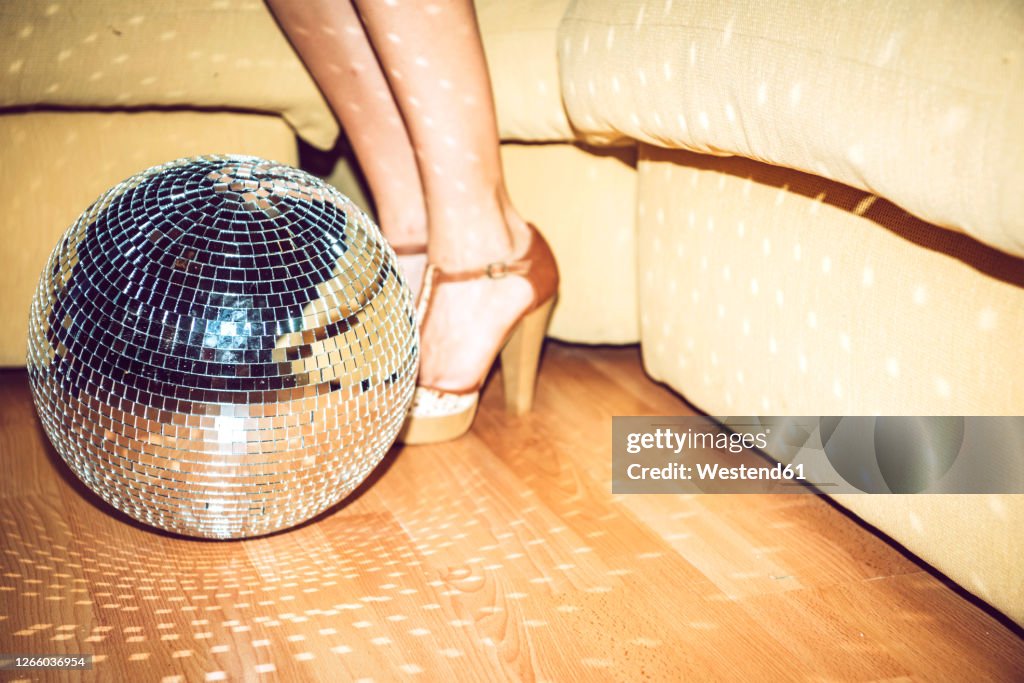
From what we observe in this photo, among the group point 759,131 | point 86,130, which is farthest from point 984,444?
point 86,130

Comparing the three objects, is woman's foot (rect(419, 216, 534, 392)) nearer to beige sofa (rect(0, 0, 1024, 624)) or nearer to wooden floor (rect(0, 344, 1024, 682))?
wooden floor (rect(0, 344, 1024, 682))

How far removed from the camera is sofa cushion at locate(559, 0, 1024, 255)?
0.64 m

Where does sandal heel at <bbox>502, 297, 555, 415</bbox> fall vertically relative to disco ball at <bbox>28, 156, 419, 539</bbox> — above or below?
below

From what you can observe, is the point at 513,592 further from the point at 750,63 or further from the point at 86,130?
the point at 86,130

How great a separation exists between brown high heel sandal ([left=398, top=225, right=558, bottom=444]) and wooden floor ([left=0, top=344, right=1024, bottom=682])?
0.08 metres

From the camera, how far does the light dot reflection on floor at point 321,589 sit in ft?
2.61

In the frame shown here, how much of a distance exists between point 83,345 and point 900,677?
784mm

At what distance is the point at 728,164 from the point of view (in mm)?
1058

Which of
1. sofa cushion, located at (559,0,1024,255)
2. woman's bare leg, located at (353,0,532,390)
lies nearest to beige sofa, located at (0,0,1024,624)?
sofa cushion, located at (559,0,1024,255)

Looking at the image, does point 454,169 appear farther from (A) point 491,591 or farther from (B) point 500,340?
(A) point 491,591

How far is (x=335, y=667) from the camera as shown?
78 cm

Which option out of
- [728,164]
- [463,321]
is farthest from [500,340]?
[728,164]

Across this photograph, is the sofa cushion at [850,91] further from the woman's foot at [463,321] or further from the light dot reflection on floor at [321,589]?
the light dot reflection on floor at [321,589]

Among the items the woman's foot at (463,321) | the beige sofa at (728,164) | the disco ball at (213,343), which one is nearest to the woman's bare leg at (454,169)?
the woman's foot at (463,321)
